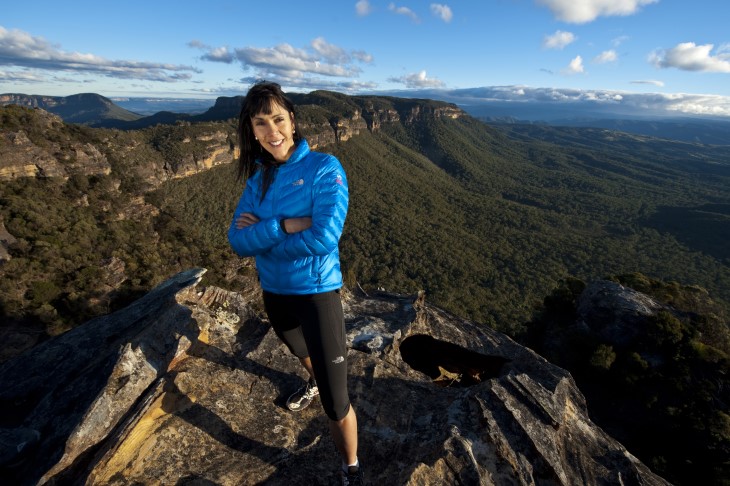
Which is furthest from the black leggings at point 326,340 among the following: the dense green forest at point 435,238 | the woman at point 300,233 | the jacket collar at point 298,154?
the dense green forest at point 435,238

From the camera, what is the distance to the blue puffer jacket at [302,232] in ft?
9.86

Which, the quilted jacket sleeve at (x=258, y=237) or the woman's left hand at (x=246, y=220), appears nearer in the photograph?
the quilted jacket sleeve at (x=258, y=237)

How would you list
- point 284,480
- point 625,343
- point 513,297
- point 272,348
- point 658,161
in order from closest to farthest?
point 284,480 < point 272,348 < point 625,343 < point 513,297 < point 658,161

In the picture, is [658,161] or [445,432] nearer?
[445,432]

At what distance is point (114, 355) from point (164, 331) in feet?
2.34

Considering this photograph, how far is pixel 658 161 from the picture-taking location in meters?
184

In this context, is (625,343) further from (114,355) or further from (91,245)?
(91,245)

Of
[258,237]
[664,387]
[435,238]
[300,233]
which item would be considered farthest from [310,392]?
[435,238]

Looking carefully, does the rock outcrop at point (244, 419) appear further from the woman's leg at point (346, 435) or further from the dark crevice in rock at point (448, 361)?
the dark crevice in rock at point (448, 361)

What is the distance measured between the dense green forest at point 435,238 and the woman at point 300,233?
8.03 m

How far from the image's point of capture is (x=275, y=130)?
333 centimetres

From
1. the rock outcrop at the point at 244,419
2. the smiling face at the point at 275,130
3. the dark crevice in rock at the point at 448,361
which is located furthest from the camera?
the dark crevice in rock at the point at 448,361

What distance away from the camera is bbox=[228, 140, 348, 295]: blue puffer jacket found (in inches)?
118

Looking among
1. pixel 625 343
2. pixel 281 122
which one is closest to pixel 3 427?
pixel 281 122
